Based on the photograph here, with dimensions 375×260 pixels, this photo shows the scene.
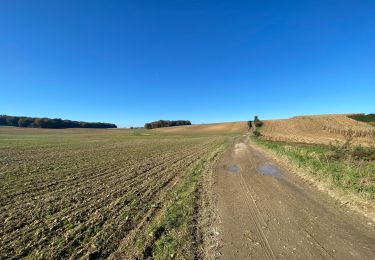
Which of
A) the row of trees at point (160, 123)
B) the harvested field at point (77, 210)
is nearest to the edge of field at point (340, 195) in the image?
the harvested field at point (77, 210)

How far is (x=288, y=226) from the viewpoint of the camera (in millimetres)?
6746

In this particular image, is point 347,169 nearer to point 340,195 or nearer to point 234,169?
point 340,195

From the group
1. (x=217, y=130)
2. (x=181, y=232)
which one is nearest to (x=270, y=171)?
(x=181, y=232)

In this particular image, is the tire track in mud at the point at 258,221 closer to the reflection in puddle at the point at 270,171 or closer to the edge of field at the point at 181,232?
the edge of field at the point at 181,232

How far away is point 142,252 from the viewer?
544 centimetres

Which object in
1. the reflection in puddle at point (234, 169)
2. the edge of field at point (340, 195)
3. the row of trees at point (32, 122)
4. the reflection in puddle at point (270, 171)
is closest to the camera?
the edge of field at point (340, 195)

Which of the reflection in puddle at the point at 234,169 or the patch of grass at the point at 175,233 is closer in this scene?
the patch of grass at the point at 175,233

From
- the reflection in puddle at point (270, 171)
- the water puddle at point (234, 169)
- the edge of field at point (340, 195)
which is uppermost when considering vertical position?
the edge of field at point (340, 195)

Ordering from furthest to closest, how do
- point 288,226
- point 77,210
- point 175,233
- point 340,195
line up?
point 340,195 → point 77,210 → point 288,226 → point 175,233

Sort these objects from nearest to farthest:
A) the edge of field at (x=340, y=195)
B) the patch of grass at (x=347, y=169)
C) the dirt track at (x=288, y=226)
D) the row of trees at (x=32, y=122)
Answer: the dirt track at (x=288, y=226), the edge of field at (x=340, y=195), the patch of grass at (x=347, y=169), the row of trees at (x=32, y=122)

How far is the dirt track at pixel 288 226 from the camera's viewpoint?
5.37 metres

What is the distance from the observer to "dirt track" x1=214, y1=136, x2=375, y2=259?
537 cm

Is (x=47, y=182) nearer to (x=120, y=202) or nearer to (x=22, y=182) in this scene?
(x=22, y=182)

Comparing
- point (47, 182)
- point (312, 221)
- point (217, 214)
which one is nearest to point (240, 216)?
point (217, 214)
